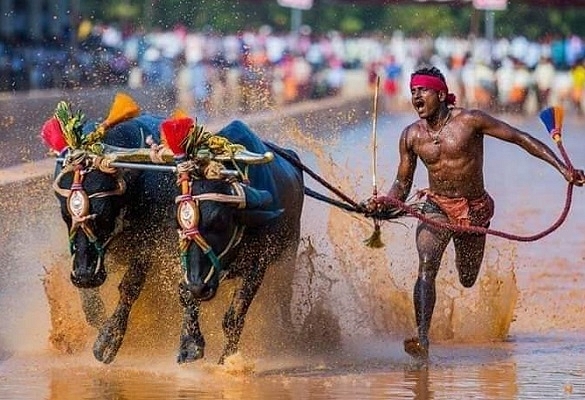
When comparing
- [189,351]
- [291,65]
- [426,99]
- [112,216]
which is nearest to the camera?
[189,351]

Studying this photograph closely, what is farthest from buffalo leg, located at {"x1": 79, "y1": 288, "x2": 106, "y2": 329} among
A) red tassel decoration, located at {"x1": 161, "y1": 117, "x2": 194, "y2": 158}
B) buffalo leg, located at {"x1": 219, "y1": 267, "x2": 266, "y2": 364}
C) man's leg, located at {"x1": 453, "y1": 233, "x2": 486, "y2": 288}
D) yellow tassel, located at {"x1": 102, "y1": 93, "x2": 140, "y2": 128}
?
man's leg, located at {"x1": 453, "y1": 233, "x2": 486, "y2": 288}

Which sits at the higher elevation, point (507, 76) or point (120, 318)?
point (507, 76)

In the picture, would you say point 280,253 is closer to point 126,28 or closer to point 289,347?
point 289,347

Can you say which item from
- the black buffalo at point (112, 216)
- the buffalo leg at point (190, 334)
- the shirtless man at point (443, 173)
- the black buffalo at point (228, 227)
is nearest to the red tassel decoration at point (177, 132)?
the black buffalo at point (228, 227)

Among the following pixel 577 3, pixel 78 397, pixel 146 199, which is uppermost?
pixel 577 3

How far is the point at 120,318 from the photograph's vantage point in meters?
10.7

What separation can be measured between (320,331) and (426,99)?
1.62 m

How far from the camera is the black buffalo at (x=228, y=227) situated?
9898mm

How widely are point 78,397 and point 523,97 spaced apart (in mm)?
39028

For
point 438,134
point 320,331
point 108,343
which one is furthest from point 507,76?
point 108,343

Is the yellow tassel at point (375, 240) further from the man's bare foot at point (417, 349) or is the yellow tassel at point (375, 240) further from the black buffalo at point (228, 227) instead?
the man's bare foot at point (417, 349)

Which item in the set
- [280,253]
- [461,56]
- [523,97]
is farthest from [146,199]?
[461,56]

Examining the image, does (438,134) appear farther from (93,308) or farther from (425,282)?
(93,308)

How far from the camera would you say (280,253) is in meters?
11.1
